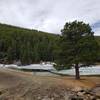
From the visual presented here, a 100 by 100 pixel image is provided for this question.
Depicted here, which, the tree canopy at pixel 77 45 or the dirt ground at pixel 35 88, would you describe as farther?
the tree canopy at pixel 77 45

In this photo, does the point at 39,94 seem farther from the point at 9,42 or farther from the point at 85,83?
the point at 9,42

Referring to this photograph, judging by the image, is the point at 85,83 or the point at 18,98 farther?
the point at 85,83


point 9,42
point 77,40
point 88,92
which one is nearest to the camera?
point 88,92

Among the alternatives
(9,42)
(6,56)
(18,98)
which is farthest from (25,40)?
(18,98)

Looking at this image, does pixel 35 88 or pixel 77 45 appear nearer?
pixel 35 88

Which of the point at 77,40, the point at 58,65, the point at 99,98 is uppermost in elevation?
the point at 77,40

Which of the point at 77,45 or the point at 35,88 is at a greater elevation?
the point at 77,45

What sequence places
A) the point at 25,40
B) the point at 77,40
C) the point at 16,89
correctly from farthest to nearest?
the point at 25,40
the point at 77,40
the point at 16,89

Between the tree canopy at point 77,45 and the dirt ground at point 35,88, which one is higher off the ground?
the tree canopy at point 77,45

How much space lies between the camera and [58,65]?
132 feet

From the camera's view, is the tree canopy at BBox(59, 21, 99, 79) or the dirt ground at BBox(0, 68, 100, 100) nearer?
the dirt ground at BBox(0, 68, 100, 100)

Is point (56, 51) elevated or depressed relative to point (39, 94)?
elevated

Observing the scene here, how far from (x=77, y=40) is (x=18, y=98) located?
14585 millimetres

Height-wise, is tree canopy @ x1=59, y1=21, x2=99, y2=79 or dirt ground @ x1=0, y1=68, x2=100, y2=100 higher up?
tree canopy @ x1=59, y1=21, x2=99, y2=79
